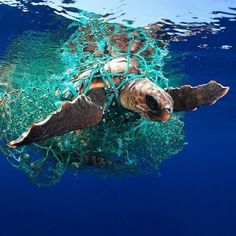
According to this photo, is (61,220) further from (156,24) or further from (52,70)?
(156,24)

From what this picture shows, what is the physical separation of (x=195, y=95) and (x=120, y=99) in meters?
1.10

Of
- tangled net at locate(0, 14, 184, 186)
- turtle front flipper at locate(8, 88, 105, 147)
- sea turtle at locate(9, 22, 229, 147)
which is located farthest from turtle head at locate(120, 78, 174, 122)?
turtle front flipper at locate(8, 88, 105, 147)

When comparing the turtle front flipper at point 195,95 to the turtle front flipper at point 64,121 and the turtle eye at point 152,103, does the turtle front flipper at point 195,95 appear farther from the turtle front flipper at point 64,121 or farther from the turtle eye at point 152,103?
the turtle front flipper at point 64,121

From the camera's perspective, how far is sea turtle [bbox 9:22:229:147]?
3869mm

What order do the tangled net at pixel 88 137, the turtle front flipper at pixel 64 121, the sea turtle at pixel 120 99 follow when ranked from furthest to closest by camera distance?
the tangled net at pixel 88 137
the sea turtle at pixel 120 99
the turtle front flipper at pixel 64 121

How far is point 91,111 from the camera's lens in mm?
4387

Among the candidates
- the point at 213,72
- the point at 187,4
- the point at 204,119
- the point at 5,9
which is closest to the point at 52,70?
the point at 5,9

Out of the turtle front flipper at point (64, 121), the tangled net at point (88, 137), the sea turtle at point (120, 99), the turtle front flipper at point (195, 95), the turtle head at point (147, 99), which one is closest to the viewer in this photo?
the turtle front flipper at point (64, 121)

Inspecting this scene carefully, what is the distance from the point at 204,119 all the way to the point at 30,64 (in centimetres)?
2490

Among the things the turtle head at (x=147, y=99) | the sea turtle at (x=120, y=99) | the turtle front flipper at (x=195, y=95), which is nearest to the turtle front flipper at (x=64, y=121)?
the sea turtle at (x=120, y=99)

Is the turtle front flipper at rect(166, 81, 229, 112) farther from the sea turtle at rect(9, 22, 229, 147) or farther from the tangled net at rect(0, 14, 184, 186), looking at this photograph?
the tangled net at rect(0, 14, 184, 186)

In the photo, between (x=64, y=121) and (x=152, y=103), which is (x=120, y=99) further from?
(x=64, y=121)

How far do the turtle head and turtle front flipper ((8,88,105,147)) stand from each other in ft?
1.73

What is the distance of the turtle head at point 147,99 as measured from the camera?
14.3ft
